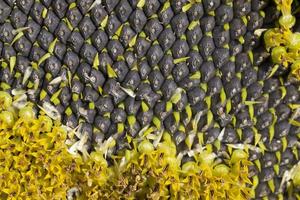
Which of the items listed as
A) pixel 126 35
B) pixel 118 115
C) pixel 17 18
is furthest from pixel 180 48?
pixel 17 18

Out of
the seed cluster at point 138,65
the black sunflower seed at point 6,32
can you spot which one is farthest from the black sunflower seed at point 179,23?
the black sunflower seed at point 6,32

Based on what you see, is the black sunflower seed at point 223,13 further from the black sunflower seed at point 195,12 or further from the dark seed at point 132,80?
the dark seed at point 132,80

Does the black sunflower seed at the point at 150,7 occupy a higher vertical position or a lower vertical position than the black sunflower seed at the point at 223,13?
higher

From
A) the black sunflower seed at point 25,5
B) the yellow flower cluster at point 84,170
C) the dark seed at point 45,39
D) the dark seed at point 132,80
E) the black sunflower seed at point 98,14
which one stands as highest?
the black sunflower seed at point 25,5

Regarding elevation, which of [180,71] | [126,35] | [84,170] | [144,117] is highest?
→ [126,35]

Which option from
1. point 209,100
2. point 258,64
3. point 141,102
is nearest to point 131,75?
point 141,102

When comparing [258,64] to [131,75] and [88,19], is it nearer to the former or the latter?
[131,75]

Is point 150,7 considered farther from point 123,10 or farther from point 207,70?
point 207,70
